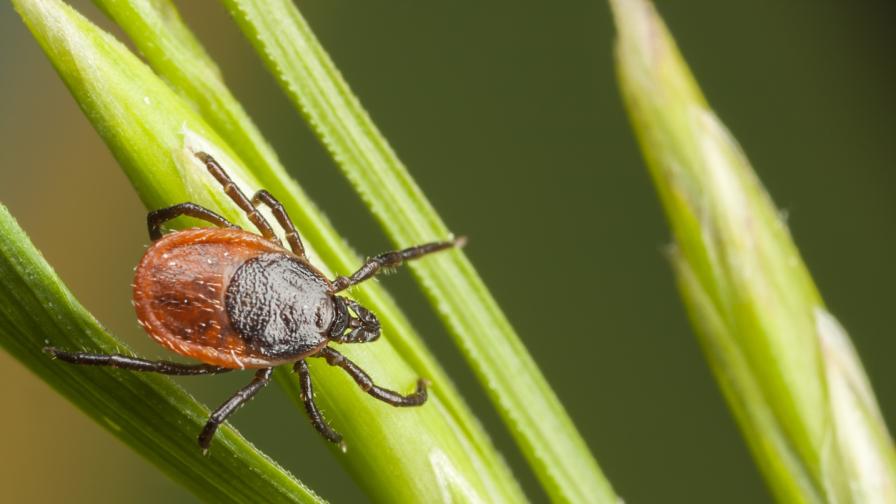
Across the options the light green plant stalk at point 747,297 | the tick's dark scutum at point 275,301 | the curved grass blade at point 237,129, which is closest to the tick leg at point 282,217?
the curved grass blade at point 237,129

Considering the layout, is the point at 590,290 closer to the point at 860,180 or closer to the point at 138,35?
the point at 860,180

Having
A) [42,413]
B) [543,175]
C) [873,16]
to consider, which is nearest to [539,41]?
[543,175]

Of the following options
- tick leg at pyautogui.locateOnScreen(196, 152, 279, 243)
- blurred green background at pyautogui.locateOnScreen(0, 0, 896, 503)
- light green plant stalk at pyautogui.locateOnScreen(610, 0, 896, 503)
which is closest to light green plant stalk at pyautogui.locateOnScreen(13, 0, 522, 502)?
tick leg at pyautogui.locateOnScreen(196, 152, 279, 243)

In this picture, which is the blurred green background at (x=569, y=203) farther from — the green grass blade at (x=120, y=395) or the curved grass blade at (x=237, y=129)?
the green grass blade at (x=120, y=395)

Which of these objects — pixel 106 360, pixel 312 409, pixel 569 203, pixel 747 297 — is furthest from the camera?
pixel 569 203

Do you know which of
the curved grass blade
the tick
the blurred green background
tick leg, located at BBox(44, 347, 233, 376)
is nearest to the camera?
tick leg, located at BBox(44, 347, 233, 376)

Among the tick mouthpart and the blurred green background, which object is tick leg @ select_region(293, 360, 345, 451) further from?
the blurred green background

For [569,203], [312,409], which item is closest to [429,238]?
[312,409]

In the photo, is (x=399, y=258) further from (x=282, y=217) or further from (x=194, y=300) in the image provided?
(x=194, y=300)
